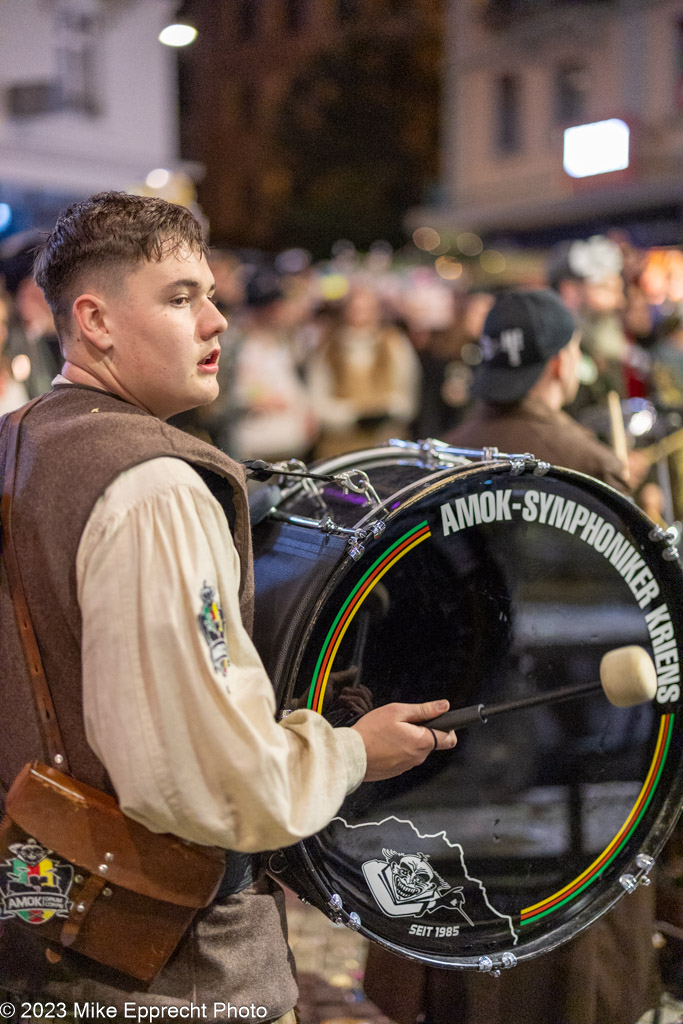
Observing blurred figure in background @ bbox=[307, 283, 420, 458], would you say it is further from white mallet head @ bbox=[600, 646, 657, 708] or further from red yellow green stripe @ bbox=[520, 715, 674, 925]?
white mallet head @ bbox=[600, 646, 657, 708]

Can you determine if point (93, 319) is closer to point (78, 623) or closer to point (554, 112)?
point (78, 623)

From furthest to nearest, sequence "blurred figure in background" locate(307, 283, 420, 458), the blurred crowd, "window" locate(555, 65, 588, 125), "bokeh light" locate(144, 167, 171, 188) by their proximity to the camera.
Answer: "window" locate(555, 65, 588, 125) < "bokeh light" locate(144, 167, 171, 188) < "blurred figure in background" locate(307, 283, 420, 458) < the blurred crowd

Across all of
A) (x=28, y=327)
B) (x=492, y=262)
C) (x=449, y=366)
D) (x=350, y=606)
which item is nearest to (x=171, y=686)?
(x=350, y=606)

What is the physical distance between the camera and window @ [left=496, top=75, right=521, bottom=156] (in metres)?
24.9

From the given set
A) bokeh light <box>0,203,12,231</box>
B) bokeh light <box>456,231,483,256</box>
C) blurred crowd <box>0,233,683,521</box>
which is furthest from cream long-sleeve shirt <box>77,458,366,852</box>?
bokeh light <box>456,231,483,256</box>

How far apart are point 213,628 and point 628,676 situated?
104 cm

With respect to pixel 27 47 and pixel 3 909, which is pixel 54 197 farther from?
pixel 3 909

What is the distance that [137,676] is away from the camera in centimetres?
145

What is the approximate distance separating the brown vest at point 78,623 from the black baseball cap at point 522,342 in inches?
68.7

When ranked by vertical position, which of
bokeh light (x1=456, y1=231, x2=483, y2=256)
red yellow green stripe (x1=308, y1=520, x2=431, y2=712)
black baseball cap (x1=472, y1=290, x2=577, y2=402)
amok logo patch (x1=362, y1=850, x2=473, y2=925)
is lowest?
amok logo patch (x1=362, y1=850, x2=473, y2=925)

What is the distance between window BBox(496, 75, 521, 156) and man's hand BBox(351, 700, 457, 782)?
25.2 metres

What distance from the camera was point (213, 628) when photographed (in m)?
1.51

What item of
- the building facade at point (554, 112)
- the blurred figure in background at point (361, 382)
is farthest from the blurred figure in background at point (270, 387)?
the building facade at point (554, 112)

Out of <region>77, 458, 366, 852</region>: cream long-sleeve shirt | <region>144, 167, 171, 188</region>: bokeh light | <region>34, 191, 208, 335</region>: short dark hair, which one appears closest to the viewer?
<region>77, 458, 366, 852</region>: cream long-sleeve shirt
